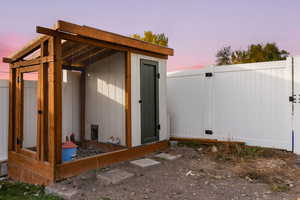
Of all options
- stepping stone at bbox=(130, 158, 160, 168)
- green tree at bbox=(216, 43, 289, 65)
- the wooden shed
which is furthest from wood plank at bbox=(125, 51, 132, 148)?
green tree at bbox=(216, 43, 289, 65)

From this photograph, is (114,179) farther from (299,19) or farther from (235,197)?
(299,19)

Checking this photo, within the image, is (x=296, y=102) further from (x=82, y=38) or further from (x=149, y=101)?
(x=82, y=38)

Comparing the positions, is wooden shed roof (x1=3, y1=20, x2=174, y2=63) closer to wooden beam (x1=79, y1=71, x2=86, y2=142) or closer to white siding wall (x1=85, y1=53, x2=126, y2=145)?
white siding wall (x1=85, y1=53, x2=126, y2=145)

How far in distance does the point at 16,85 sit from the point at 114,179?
2626 millimetres

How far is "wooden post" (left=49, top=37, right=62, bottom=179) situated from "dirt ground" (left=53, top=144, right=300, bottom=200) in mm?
442

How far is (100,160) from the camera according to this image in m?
3.42

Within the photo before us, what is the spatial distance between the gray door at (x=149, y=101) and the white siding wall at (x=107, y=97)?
470 millimetres

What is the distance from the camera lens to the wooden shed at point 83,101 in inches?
116

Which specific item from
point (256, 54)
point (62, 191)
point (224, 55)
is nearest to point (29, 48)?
point (62, 191)

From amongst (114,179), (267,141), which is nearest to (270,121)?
(267,141)

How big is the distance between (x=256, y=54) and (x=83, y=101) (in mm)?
13535

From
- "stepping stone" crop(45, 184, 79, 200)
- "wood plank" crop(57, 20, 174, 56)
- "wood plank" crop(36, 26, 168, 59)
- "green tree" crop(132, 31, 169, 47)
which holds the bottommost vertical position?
"stepping stone" crop(45, 184, 79, 200)

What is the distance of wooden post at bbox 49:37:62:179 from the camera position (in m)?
2.87

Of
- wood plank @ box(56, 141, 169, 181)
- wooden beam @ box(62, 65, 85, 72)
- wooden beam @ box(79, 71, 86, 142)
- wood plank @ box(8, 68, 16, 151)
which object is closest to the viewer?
wood plank @ box(56, 141, 169, 181)
